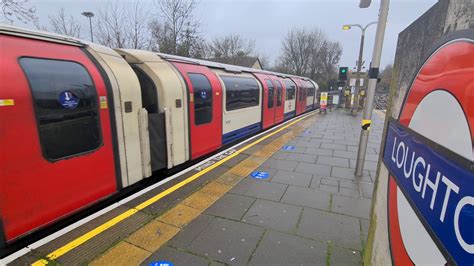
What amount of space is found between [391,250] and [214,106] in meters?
5.13

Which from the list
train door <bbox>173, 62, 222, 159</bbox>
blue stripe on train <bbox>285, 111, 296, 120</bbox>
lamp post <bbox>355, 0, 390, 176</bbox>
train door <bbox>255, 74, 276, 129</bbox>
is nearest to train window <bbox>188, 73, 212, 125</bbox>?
train door <bbox>173, 62, 222, 159</bbox>

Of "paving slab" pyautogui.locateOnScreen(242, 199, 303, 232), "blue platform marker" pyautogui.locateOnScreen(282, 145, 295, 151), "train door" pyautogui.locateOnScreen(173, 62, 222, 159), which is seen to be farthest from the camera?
"blue platform marker" pyautogui.locateOnScreen(282, 145, 295, 151)

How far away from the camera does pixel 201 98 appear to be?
5676mm

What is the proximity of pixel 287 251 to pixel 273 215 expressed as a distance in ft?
2.49

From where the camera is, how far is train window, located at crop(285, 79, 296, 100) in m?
12.9

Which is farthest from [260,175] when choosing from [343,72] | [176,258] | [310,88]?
[343,72]

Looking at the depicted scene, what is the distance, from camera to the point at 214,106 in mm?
6266

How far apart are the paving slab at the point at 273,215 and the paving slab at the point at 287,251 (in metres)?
0.21

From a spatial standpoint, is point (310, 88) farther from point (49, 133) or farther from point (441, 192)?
point (441, 192)

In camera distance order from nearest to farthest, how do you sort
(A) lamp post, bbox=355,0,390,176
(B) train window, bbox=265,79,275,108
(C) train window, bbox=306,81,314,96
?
1. (A) lamp post, bbox=355,0,390,176
2. (B) train window, bbox=265,79,275,108
3. (C) train window, bbox=306,81,314,96

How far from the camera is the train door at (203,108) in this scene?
5402 millimetres

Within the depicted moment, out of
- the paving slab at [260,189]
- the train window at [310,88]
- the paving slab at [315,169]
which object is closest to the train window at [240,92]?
the paving slab at [315,169]

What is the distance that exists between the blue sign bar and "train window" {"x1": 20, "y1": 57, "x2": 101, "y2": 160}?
11.1ft

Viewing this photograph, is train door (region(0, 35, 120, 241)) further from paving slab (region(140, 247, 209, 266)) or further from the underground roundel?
the underground roundel
